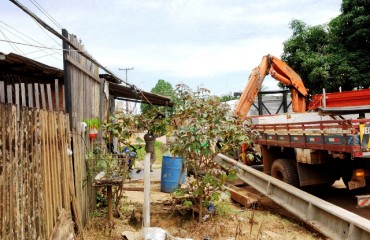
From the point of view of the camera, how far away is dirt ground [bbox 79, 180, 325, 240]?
5219 mm

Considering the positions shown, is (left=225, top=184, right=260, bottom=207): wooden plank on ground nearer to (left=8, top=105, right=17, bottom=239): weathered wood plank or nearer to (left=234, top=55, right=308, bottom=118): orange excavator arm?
(left=234, top=55, right=308, bottom=118): orange excavator arm

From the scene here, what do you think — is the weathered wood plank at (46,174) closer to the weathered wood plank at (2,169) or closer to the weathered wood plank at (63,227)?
the weathered wood plank at (63,227)

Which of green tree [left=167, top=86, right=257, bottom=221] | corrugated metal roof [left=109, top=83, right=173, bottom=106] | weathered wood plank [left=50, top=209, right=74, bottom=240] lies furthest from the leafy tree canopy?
weathered wood plank [left=50, top=209, right=74, bottom=240]

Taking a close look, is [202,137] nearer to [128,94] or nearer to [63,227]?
[63,227]

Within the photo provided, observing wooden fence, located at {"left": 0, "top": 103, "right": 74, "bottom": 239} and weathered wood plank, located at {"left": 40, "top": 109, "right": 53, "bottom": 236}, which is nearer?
wooden fence, located at {"left": 0, "top": 103, "right": 74, "bottom": 239}

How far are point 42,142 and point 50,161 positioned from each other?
1.04 ft

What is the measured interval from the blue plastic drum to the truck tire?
2.27 m

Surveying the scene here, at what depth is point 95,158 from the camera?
18.1 ft

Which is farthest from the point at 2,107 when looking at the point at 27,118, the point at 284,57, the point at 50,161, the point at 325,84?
the point at 284,57

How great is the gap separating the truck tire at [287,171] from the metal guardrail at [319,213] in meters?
0.68

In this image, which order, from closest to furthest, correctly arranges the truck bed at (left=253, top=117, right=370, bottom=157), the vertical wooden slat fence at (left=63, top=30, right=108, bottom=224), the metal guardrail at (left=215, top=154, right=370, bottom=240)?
the metal guardrail at (left=215, top=154, right=370, bottom=240), the vertical wooden slat fence at (left=63, top=30, right=108, bottom=224), the truck bed at (left=253, top=117, right=370, bottom=157)

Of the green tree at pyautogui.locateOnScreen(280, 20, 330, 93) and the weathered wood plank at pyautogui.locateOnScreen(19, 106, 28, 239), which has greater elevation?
the green tree at pyautogui.locateOnScreen(280, 20, 330, 93)

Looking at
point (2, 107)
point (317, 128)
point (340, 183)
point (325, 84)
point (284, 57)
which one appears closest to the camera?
point (2, 107)

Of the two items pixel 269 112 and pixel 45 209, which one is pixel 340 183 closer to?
pixel 269 112
